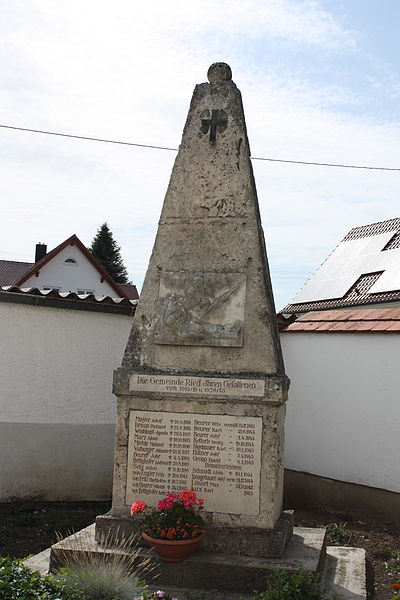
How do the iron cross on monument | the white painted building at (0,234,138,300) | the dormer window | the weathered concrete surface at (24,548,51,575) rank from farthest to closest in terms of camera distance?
1. the dormer window
2. the white painted building at (0,234,138,300)
3. the iron cross on monument
4. the weathered concrete surface at (24,548,51,575)

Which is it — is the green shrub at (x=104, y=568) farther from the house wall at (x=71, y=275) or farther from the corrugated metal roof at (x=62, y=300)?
the house wall at (x=71, y=275)

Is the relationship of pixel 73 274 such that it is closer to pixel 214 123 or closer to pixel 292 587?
pixel 214 123

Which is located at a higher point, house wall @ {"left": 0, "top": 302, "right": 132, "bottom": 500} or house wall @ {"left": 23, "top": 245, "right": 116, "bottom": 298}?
house wall @ {"left": 23, "top": 245, "right": 116, "bottom": 298}

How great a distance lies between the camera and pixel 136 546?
549 centimetres

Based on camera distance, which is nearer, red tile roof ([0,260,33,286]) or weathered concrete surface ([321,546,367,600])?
weathered concrete surface ([321,546,367,600])

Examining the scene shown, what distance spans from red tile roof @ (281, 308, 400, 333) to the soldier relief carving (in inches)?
101

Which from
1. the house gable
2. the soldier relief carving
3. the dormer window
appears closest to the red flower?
the soldier relief carving

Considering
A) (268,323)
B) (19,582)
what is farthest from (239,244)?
(19,582)

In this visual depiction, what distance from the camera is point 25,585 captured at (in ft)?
14.0

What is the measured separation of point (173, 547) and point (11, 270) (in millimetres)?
29202

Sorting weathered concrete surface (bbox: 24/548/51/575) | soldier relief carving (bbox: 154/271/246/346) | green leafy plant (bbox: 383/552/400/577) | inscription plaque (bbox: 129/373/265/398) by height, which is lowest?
green leafy plant (bbox: 383/552/400/577)

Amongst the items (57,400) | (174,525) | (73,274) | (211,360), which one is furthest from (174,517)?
(73,274)

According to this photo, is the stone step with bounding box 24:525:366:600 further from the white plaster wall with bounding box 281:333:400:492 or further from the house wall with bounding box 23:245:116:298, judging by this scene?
the house wall with bounding box 23:245:116:298

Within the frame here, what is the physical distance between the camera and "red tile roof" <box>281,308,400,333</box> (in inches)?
306
